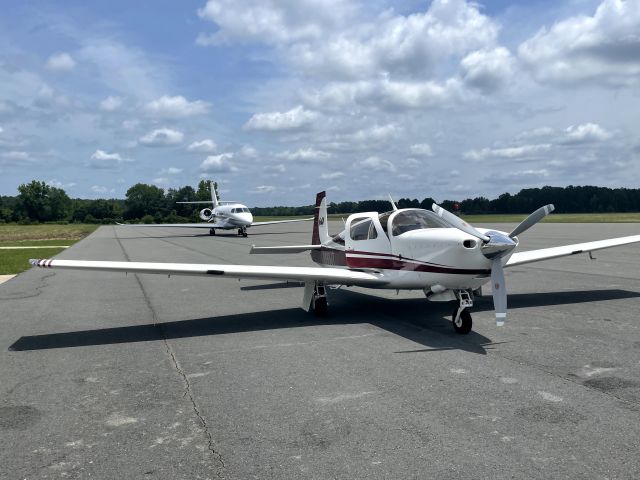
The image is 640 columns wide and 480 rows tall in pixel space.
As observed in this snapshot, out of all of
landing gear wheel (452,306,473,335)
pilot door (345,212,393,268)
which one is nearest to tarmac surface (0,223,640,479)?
landing gear wheel (452,306,473,335)

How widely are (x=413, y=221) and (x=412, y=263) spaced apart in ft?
2.97

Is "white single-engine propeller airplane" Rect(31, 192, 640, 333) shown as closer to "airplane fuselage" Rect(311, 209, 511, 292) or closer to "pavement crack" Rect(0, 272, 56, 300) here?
"airplane fuselage" Rect(311, 209, 511, 292)

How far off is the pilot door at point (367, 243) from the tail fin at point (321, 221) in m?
2.49

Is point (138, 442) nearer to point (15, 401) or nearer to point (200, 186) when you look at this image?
point (15, 401)

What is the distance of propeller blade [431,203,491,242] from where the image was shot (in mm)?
8336

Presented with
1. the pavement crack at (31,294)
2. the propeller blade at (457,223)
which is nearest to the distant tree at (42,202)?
the pavement crack at (31,294)

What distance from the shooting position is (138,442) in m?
4.66

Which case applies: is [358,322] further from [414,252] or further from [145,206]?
[145,206]

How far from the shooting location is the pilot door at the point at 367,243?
32.8 feet

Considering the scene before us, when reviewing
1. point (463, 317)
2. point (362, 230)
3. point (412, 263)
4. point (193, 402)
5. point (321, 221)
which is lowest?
point (193, 402)

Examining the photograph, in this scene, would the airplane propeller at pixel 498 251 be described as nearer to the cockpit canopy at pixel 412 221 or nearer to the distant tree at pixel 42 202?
the cockpit canopy at pixel 412 221

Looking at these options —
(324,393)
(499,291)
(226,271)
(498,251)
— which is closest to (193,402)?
(324,393)

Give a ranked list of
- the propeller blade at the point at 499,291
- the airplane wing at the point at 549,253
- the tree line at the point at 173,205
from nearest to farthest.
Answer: the propeller blade at the point at 499,291 → the airplane wing at the point at 549,253 → the tree line at the point at 173,205

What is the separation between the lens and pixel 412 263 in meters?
9.23
